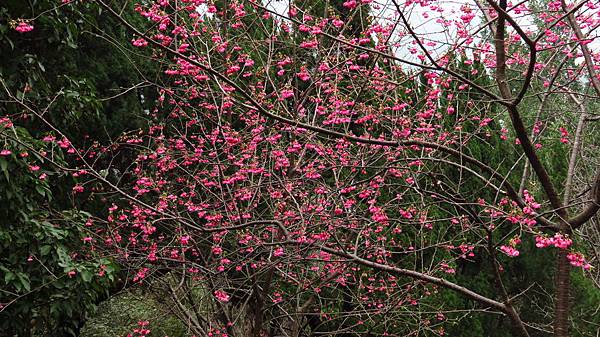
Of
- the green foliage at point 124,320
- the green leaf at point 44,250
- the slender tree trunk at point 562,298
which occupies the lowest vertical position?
the green foliage at point 124,320

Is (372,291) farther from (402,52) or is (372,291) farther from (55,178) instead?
(55,178)

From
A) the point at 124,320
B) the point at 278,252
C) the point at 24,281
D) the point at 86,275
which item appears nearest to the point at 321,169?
the point at 278,252

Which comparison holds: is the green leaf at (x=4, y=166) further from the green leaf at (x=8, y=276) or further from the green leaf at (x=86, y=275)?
the green leaf at (x=86, y=275)

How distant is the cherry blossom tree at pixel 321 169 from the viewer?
364 centimetres

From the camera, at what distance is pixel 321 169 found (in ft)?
15.7

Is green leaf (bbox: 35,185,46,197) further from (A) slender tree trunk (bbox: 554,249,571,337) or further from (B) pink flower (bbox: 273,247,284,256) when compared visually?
(A) slender tree trunk (bbox: 554,249,571,337)

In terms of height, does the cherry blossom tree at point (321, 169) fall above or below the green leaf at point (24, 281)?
above

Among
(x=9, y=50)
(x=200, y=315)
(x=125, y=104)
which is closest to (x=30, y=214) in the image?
(x=9, y=50)

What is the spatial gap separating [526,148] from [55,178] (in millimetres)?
3545

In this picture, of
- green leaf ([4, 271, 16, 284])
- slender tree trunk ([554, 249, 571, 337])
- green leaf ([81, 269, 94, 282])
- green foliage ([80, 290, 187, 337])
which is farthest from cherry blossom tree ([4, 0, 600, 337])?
green foliage ([80, 290, 187, 337])

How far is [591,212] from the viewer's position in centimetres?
312

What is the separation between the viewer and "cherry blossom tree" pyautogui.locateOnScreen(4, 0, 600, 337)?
3.64 meters

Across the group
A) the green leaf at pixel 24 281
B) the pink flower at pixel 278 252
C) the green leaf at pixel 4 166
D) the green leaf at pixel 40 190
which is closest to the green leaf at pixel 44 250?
the green leaf at pixel 24 281

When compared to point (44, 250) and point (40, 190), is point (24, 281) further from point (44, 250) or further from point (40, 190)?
point (40, 190)
